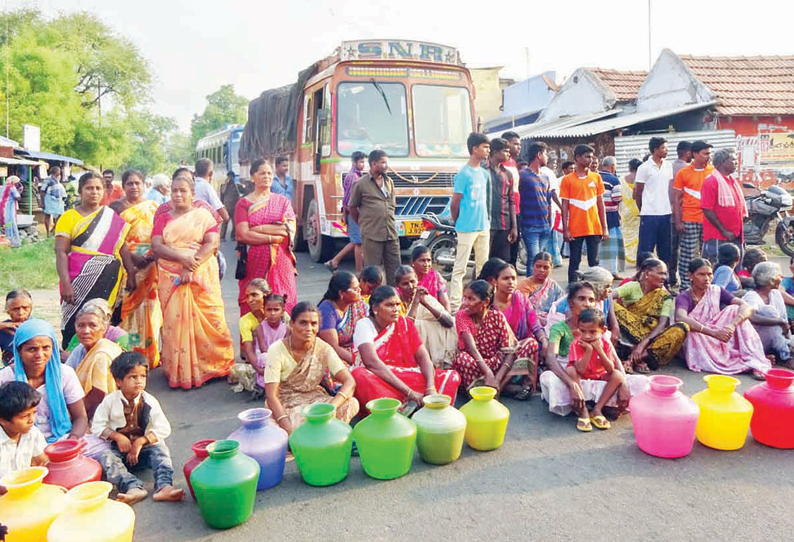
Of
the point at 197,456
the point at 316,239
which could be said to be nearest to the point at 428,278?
the point at 197,456

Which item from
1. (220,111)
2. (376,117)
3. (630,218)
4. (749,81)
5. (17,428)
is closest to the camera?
(17,428)

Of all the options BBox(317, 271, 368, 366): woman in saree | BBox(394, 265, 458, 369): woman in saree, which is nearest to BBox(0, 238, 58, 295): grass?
BBox(317, 271, 368, 366): woman in saree

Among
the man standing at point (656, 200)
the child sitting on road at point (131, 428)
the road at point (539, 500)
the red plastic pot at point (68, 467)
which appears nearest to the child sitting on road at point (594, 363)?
the road at point (539, 500)

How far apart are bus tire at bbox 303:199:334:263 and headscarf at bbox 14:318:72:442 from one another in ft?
21.4

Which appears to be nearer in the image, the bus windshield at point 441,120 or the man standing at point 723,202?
the man standing at point 723,202

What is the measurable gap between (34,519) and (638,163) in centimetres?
822

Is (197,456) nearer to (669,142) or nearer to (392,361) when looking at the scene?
(392,361)

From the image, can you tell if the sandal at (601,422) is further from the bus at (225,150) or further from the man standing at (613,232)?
the bus at (225,150)

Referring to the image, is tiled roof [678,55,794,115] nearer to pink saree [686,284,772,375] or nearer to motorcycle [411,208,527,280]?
motorcycle [411,208,527,280]

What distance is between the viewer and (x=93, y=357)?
143 inches

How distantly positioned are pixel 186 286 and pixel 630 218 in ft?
22.6

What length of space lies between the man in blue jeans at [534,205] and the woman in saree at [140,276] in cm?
388

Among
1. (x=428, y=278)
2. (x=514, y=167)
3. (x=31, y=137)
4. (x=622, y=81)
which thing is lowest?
(x=428, y=278)

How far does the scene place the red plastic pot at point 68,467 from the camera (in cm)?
277
